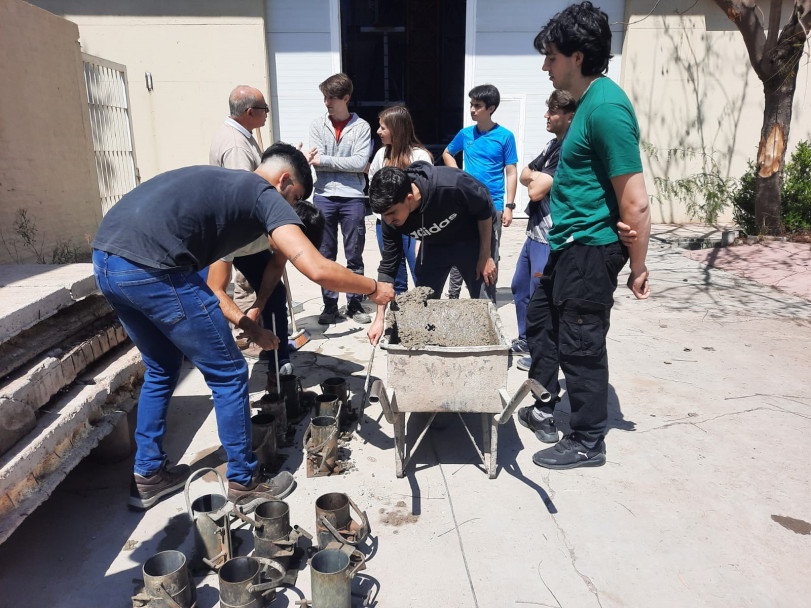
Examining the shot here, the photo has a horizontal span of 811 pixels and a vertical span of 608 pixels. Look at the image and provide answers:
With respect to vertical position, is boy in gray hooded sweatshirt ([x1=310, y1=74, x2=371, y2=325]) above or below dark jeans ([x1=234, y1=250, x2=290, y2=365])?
above

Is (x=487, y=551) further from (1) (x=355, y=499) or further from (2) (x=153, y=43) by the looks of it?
(2) (x=153, y=43)

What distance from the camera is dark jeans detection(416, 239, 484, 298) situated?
3.77 metres

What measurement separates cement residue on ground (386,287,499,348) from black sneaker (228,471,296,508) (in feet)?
3.49

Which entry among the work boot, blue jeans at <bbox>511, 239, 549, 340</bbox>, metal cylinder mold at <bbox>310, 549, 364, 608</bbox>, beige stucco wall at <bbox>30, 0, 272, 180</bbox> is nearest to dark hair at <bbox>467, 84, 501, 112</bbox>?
blue jeans at <bbox>511, 239, 549, 340</bbox>

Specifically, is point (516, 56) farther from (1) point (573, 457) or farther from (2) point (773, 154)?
(1) point (573, 457)

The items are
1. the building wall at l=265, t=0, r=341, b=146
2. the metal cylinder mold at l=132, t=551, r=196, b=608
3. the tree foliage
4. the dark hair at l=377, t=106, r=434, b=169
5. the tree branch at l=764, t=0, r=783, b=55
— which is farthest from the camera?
the building wall at l=265, t=0, r=341, b=146

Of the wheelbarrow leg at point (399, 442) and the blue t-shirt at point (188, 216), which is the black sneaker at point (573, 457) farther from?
the blue t-shirt at point (188, 216)

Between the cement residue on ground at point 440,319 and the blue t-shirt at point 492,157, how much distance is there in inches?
70.4

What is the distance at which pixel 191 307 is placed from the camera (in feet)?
7.69

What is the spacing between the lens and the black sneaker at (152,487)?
263 centimetres

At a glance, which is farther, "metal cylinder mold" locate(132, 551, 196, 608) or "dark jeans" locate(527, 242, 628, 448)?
"dark jeans" locate(527, 242, 628, 448)

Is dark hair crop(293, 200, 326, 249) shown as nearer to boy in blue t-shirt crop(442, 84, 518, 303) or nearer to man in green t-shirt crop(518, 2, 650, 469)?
man in green t-shirt crop(518, 2, 650, 469)

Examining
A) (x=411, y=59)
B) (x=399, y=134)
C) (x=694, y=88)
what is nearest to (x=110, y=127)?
(x=399, y=134)

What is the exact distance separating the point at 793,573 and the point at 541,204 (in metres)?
2.41
